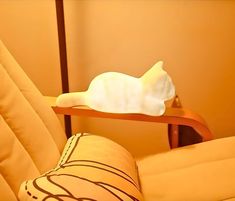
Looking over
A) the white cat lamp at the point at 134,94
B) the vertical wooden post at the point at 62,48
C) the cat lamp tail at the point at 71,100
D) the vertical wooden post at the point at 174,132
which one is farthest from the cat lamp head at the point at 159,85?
the vertical wooden post at the point at 62,48

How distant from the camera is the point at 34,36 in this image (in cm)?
180

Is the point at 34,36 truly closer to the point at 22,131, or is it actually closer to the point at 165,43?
the point at 165,43

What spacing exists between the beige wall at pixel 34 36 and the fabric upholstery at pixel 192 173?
2.54 feet

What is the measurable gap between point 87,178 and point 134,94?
0.45 meters

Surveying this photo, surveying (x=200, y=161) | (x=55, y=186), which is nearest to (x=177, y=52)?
(x=200, y=161)

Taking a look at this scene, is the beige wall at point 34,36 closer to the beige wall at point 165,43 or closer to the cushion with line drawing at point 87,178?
the beige wall at point 165,43

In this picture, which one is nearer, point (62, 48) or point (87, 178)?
point (87, 178)

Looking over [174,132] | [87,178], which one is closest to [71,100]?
[174,132]

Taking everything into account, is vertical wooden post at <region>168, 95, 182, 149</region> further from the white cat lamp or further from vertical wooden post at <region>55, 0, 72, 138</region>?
vertical wooden post at <region>55, 0, 72, 138</region>

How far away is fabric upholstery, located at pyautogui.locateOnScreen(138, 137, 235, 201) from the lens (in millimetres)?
1064

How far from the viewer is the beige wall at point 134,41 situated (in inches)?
68.7

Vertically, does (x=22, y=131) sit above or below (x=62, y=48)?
below

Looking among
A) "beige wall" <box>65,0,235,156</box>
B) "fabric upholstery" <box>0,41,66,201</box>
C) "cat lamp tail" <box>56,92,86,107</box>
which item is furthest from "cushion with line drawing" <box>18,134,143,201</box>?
"beige wall" <box>65,0,235,156</box>

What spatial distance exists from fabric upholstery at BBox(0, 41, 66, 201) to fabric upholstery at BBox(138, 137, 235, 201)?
0.29m
